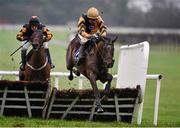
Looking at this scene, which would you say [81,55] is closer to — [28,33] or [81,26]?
[81,26]

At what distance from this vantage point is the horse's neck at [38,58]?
41.7 feet

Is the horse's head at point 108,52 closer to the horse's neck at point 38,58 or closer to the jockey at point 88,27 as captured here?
the jockey at point 88,27

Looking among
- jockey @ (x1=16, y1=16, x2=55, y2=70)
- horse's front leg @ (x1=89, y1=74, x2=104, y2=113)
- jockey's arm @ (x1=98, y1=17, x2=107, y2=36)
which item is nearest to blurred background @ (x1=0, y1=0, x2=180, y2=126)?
horse's front leg @ (x1=89, y1=74, x2=104, y2=113)

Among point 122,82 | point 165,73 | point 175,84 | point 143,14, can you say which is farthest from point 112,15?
point 122,82

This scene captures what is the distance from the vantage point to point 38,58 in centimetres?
1277

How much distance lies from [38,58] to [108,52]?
5.95 ft

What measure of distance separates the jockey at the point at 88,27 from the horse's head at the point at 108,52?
0.71m

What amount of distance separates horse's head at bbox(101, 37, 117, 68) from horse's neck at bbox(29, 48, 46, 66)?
1.56 m

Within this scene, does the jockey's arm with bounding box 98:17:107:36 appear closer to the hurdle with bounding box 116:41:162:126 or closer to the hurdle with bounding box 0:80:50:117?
the hurdle with bounding box 116:41:162:126

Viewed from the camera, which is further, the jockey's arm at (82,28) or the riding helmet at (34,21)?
the riding helmet at (34,21)

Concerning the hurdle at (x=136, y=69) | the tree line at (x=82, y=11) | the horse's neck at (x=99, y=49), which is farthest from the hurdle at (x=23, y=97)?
the tree line at (x=82, y=11)

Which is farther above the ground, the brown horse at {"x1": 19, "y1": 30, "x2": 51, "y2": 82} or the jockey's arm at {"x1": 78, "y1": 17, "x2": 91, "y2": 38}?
the jockey's arm at {"x1": 78, "y1": 17, "x2": 91, "y2": 38}

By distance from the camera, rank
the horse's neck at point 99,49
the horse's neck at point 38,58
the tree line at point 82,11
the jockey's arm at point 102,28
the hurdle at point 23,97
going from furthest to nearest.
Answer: the tree line at point 82,11 → the horse's neck at point 38,58 → the jockey's arm at point 102,28 → the horse's neck at point 99,49 → the hurdle at point 23,97

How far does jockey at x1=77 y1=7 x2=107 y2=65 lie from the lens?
1225 centimetres
